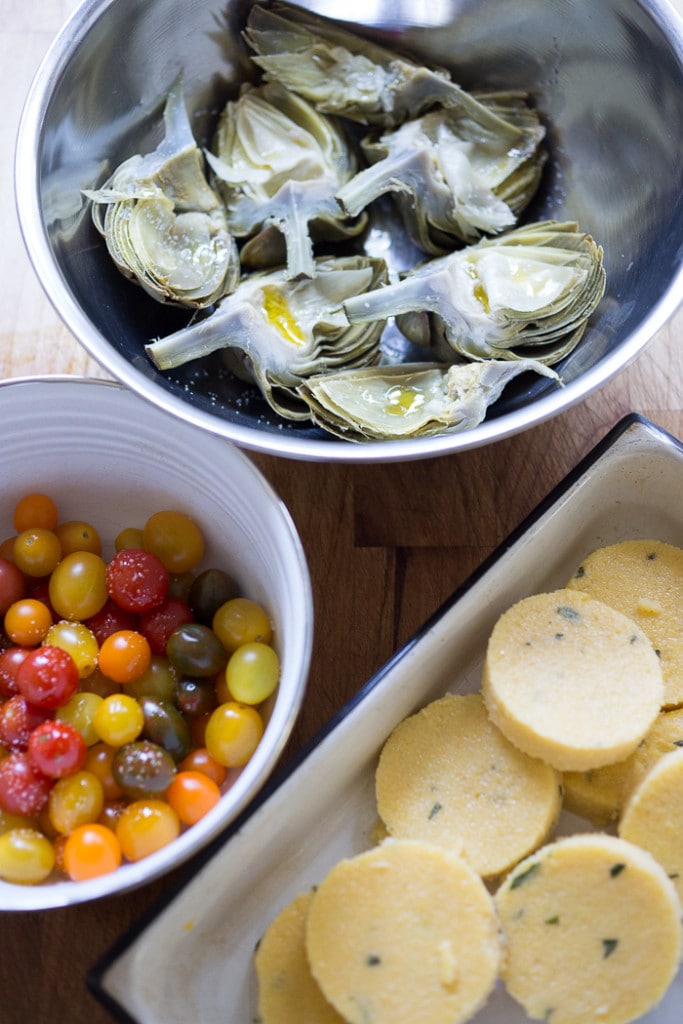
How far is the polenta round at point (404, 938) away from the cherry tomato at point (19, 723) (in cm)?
25

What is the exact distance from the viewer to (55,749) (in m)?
0.70

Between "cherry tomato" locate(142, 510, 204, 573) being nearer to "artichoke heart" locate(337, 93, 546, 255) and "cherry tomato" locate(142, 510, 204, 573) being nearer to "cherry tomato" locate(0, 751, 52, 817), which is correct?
"cherry tomato" locate(0, 751, 52, 817)

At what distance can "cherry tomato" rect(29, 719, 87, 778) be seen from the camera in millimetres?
699

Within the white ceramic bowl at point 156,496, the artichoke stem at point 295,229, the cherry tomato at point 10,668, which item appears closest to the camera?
the white ceramic bowl at point 156,496

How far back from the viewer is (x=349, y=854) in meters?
0.79

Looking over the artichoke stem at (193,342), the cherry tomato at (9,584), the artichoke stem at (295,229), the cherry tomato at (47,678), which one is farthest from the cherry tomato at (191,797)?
the artichoke stem at (295,229)

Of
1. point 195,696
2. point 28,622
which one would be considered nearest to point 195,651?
point 195,696

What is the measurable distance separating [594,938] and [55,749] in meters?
0.42

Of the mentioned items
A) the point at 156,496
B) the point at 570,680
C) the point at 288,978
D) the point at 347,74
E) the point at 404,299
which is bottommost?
the point at 288,978

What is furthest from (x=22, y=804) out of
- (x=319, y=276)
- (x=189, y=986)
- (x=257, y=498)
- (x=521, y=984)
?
(x=319, y=276)

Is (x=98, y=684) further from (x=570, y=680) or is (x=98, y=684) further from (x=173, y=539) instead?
(x=570, y=680)

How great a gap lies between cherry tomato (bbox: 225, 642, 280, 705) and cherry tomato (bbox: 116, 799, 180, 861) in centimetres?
11

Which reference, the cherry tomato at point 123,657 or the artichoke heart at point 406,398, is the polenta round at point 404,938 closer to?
the cherry tomato at point 123,657

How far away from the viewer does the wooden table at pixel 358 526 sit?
2.66ft
